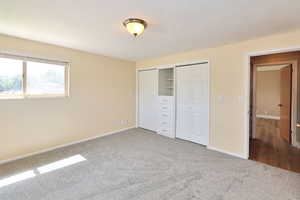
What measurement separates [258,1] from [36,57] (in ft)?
12.1

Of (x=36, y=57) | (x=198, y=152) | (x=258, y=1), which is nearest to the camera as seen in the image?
(x=258, y=1)

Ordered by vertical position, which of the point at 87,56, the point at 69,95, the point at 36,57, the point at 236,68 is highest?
the point at 87,56

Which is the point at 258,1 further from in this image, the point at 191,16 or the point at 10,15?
the point at 10,15

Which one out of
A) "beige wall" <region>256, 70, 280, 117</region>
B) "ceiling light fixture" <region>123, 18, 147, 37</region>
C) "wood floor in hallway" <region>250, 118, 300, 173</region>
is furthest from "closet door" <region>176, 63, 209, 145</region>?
"beige wall" <region>256, 70, 280, 117</region>

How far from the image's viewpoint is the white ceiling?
1.67 metres

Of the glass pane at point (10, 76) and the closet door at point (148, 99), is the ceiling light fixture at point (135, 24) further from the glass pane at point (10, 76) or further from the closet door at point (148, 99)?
the closet door at point (148, 99)

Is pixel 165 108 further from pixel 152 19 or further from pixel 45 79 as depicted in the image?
pixel 45 79

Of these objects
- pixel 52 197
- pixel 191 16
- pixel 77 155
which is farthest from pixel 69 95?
pixel 191 16

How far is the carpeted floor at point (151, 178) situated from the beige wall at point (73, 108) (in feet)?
1.27

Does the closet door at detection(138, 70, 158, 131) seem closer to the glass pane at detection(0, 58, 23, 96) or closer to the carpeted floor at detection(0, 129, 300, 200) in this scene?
the carpeted floor at detection(0, 129, 300, 200)

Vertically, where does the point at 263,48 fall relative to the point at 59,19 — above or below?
below

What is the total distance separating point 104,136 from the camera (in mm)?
4125

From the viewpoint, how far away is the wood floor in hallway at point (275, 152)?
262 centimetres

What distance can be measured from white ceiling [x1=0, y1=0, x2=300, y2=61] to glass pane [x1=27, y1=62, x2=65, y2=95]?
21.9 inches
